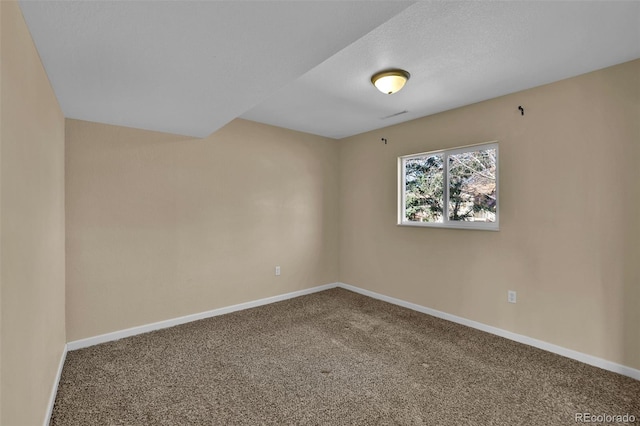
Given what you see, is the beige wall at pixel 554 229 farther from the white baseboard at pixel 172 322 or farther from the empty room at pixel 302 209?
the white baseboard at pixel 172 322

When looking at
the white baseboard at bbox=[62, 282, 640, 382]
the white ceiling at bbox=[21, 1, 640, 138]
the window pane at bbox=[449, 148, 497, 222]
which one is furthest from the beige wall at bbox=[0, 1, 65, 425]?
the window pane at bbox=[449, 148, 497, 222]

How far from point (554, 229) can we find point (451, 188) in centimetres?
109

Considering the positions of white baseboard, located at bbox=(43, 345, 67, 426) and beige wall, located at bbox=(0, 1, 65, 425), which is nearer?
beige wall, located at bbox=(0, 1, 65, 425)

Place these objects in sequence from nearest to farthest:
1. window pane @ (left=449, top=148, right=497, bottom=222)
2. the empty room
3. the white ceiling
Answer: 1. the white ceiling
2. the empty room
3. window pane @ (left=449, top=148, right=497, bottom=222)

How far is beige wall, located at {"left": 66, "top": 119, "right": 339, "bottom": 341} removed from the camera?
2.81 meters

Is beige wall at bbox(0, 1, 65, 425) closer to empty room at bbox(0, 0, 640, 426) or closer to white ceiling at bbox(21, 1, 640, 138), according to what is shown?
A: empty room at bbox(0, 0, 640, 426)

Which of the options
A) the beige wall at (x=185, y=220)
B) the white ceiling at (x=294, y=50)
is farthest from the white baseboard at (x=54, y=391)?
the white ceiling at (x=294, y=50)

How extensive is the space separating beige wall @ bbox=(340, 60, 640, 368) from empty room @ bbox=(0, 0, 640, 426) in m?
0.02

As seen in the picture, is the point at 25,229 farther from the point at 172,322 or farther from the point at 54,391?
the point at 172,322

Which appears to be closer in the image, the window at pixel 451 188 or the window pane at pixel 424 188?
the window at pixel 451 188

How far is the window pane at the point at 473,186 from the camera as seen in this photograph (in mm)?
3170

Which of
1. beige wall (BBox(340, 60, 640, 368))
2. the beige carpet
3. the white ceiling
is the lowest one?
the beige carpet

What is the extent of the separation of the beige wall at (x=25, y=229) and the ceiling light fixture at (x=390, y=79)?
2.11 meters

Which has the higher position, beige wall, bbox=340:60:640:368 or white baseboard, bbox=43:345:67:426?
beige wall, bbox=340:60:640:368
